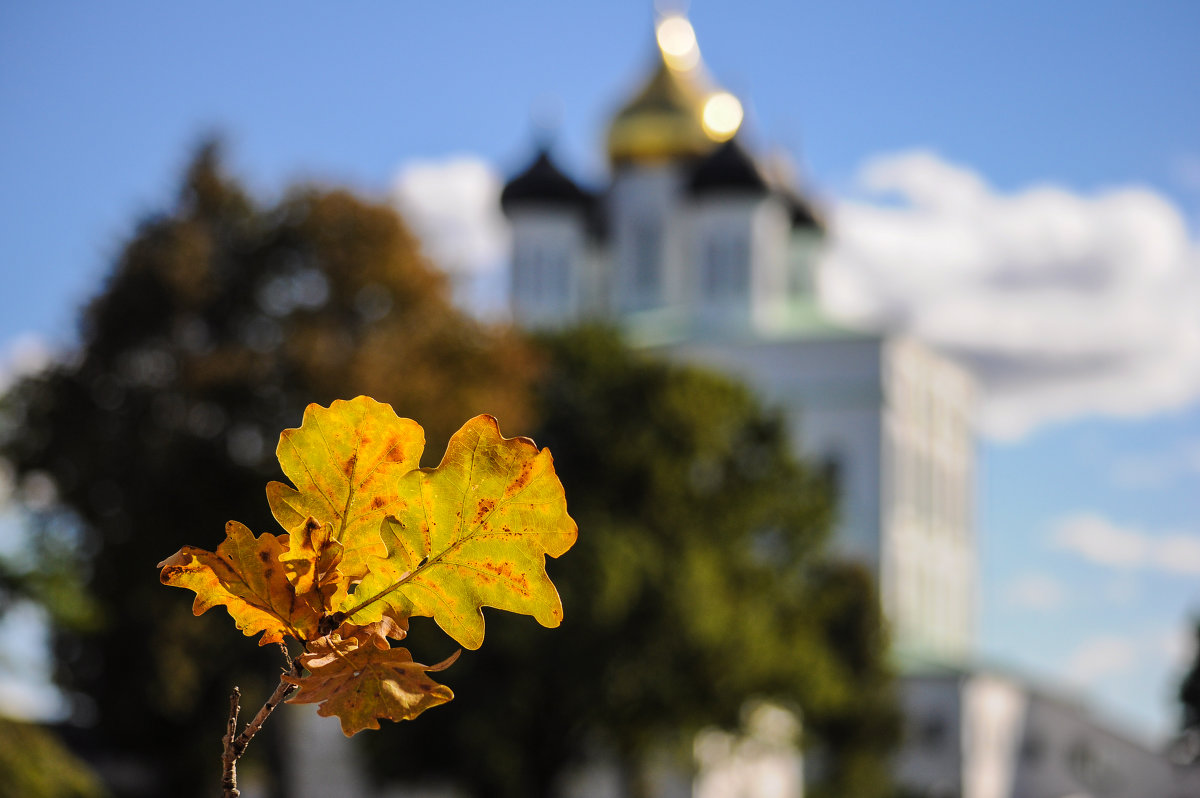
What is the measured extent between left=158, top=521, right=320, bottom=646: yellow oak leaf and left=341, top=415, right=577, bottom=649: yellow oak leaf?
1.5 inches

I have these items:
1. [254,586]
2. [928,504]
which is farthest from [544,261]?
[254,586]

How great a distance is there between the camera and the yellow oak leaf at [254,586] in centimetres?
128

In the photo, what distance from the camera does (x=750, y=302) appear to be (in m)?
55.6

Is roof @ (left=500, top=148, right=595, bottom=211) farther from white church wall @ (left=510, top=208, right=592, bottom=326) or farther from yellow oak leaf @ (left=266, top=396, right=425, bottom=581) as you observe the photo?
yellow oak leaf @ (left=266, top=396, right=425, bottom=581)

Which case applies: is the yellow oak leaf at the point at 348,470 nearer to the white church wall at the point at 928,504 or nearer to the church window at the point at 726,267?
the white church wall at the point at 928,504

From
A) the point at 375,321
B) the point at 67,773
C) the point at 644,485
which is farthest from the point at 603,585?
the point at 67,773

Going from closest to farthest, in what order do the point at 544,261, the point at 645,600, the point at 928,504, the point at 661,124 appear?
1. the point at 645,600
2. the point at 661,124
3. the point at 544,261
4. the point at 928,504

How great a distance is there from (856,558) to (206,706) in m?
27.3

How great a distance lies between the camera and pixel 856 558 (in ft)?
165

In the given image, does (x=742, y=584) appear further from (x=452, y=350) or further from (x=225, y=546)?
(x=225, y=546)

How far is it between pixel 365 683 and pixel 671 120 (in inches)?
2235

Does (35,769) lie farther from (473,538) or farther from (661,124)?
(661,124)

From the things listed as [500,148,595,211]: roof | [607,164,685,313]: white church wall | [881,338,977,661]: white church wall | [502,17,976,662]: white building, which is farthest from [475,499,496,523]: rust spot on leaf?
[607,164,685,313]: white church wall

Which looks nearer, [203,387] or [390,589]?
[390,589]
